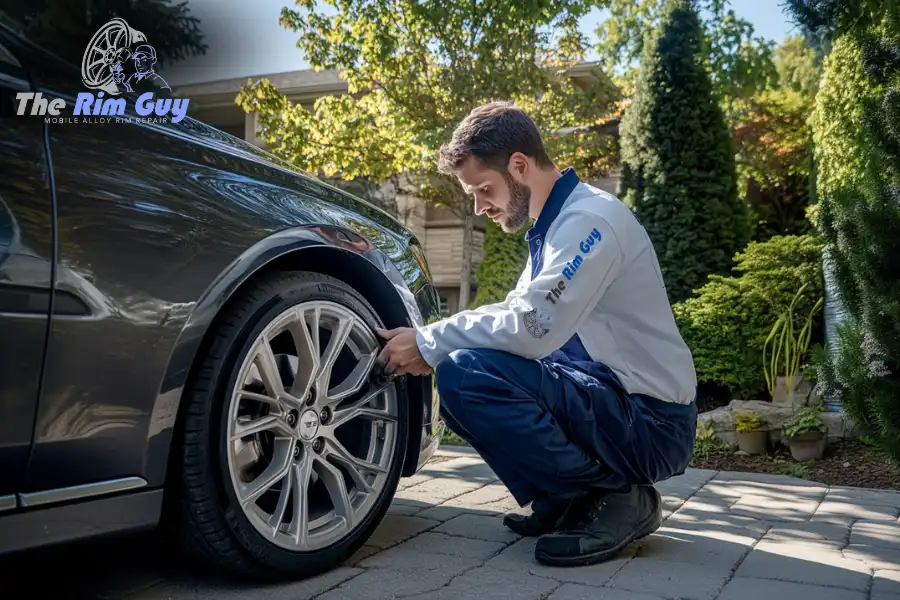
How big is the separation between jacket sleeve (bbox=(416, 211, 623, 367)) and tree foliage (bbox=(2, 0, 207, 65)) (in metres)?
1.14

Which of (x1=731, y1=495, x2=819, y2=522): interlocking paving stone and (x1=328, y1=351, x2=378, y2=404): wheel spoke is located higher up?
(x1=328, y1=351, x2=378, y2=404): wheel spoke

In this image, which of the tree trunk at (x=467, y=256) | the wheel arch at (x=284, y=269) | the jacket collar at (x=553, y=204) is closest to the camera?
the wheel arch at (x=284, y=269)

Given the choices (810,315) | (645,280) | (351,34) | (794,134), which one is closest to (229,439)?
(645,280)

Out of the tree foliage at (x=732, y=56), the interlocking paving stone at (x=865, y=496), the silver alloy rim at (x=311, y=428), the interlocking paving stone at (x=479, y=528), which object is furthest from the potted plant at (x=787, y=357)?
the tree foliage at (x=732, y=56)

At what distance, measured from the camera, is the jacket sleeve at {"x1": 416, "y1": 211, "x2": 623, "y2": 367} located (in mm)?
2080

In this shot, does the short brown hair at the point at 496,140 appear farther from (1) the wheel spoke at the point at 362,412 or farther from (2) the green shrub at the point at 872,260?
(2) the green shrub at the point at 872,260

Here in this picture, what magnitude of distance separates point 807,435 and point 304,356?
147 inches

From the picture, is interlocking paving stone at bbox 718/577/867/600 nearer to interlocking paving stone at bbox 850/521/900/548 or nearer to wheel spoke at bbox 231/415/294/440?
interlocking paving stone at bbox 850/521/900/548

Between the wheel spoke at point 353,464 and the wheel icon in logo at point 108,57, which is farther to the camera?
the wheel spoke at point 353,464

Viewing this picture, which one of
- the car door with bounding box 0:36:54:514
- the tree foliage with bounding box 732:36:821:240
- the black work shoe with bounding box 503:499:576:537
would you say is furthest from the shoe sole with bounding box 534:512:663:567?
the tree foliage with bounding box 732:36:821:240

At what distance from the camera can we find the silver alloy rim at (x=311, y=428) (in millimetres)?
1941

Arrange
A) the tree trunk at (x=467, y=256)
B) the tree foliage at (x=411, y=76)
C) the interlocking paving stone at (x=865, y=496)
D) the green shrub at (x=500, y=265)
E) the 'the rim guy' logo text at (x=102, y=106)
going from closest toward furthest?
the 'the rim guy' logo text at (x=102, y=106), the interlocking paving stone at (x=865, y=496), the tree foliage at (x=411, y=76), the tree trunk at (x=467, y=256), the green shrub at (x=500, y=265)

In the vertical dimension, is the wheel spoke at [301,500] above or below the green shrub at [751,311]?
below

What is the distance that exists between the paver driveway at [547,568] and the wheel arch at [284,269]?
0.29 meters
